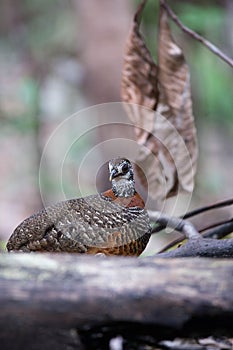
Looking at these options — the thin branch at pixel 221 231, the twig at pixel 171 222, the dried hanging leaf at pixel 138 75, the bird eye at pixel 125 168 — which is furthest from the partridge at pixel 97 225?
the dried hanging leaf at pixel 138 75

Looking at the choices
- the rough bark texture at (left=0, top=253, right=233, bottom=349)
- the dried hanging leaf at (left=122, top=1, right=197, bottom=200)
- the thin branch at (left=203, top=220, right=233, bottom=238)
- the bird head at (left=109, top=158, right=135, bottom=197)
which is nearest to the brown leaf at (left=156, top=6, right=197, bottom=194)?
the dried hanging leaf at (left=122, top=1, right=197, bottom=200)

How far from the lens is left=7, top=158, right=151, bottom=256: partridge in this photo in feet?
3.98

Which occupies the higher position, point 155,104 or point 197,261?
point 155,104

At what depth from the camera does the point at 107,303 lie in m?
0.84

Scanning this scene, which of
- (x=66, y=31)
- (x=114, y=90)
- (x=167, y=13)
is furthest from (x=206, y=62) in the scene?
(x=167, y=13)

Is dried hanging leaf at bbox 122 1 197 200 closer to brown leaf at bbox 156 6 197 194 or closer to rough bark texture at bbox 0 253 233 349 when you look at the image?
brown leaf at bbox 156 6 197 194

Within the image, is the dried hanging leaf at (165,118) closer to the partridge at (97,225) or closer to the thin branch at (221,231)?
the thin branch at (221,231)

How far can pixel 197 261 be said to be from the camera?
2.97 feet

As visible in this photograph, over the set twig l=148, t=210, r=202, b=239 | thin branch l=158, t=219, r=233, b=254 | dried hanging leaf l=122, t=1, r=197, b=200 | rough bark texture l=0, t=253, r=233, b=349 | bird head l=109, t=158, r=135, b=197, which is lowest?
rough bark texture l=0, t=253, r=233, b=349

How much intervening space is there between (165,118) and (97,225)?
2.25ft

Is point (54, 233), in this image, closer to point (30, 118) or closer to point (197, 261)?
point (197, 261)

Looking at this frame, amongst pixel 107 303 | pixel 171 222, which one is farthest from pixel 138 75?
pixel 107 303

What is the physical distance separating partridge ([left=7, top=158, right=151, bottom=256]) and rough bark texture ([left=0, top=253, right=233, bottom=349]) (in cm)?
33

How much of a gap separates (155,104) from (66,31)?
4.86m
